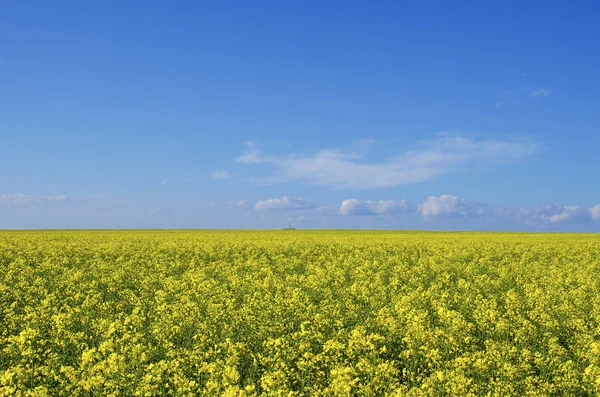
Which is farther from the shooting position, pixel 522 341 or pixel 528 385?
pixel 522 341

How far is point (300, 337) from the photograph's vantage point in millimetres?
9438

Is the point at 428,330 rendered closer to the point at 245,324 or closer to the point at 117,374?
the point at 245,324

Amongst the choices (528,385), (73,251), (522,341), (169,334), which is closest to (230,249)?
(73,251)

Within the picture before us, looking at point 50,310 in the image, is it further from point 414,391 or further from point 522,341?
point 522,341

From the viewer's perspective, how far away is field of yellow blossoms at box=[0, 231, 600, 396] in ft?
23.9

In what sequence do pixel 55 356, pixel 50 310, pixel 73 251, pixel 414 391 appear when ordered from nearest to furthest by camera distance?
1. pixel 414 391
2. pixel 55 356
3. pixel 50 310
4. pixel 73 251

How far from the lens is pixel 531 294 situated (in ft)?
45.2

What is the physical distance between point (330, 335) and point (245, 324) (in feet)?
6.35

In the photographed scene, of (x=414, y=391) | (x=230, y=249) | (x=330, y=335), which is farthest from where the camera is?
(x=230, y=249)

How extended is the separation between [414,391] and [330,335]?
3.55m

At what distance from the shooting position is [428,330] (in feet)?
30.9

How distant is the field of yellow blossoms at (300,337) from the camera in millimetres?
7297

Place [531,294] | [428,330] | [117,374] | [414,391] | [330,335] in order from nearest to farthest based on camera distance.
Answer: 1. [414,391]
2. [117,374]
3. [428,330]
4. [330,335]
5. [531,294]

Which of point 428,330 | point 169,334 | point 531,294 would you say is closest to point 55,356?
point 169,334
